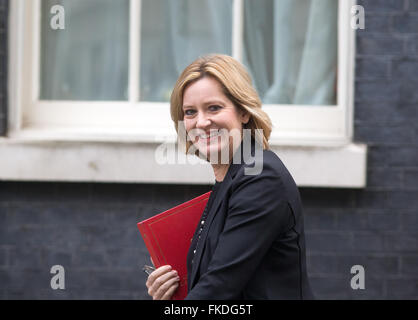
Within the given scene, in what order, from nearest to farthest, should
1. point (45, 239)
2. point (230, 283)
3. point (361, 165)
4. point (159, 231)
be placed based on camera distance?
point (230, 283) → point (159, 231) → point (361, 165) → point (45, 239)

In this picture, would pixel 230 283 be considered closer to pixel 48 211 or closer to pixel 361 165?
pixel 361 165

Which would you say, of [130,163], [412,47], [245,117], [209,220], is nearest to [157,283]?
[209,220]

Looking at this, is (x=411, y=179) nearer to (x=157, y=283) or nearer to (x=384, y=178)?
(x=384, y=178)

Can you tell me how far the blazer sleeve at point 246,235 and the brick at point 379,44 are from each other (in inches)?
106

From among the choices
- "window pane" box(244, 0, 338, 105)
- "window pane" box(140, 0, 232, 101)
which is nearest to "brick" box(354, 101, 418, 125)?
"window pane" box(244, 0, 338, 105)

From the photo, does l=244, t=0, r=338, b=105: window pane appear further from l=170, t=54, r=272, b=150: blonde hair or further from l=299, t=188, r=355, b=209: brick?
l=170, t=54, r=272, b=150: blonde hair

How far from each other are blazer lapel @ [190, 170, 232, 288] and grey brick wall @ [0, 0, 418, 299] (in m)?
2.29

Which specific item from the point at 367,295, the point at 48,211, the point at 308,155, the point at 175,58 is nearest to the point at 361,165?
the point at 308,155

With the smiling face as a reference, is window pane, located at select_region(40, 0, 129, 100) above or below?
above

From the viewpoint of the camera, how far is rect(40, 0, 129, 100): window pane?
Answer: 4.56 meters

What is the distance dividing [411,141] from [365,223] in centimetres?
67

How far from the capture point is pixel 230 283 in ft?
5.62

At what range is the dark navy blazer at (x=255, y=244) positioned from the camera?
1719 millimetres

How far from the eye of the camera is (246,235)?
173 cm
